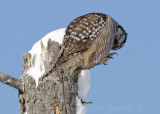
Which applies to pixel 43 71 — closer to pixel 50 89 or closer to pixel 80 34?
pixel 50 89

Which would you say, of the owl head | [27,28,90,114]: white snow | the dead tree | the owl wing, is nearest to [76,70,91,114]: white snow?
[27,28,90,114]: white snow

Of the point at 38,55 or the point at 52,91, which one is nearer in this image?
the point at 52,91

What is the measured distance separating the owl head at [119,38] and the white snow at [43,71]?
1.24 m

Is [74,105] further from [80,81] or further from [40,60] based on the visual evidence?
[40,60]

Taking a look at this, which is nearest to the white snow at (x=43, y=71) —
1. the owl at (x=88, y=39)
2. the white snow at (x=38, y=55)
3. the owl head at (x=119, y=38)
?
the white snow at (x=38, y=55)

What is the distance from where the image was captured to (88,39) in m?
4.96

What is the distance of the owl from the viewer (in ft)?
15.7

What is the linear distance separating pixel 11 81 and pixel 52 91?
0.61 meters

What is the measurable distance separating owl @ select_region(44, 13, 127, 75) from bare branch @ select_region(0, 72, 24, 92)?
0.52m

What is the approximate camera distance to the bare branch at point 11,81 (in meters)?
4.49

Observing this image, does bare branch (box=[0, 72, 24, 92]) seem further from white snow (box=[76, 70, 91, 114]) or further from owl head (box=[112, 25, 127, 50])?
owl head (box=[112, 25, 127, 50])

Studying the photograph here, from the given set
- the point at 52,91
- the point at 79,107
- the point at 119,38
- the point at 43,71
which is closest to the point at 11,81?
the point at 43,71

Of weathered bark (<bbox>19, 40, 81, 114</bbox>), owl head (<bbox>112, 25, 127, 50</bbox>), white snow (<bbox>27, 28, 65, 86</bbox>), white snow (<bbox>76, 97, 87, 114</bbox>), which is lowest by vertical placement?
white snow (<bbox>76, 97, 87, 114</bbox>)

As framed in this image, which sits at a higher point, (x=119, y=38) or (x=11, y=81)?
(x=119, y=38)
